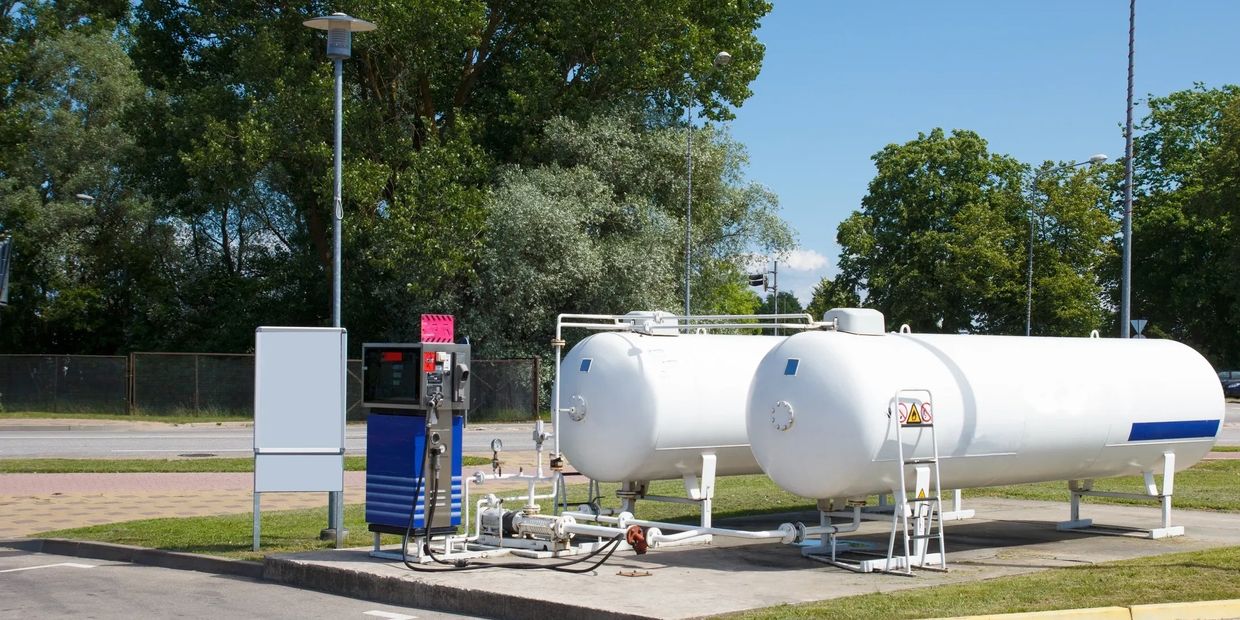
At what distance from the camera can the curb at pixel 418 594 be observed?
32.1 feet

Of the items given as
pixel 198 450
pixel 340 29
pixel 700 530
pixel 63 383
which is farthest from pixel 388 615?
pixel 63 383

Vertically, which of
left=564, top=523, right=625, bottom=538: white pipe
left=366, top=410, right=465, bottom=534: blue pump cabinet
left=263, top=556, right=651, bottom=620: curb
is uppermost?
left=366, top=410, right=465, bottom=534: blue pump cabinet

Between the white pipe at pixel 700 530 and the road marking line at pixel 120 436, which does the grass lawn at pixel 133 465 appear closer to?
the road marking line at pixel 120 436

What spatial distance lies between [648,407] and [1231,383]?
6320 centimetres

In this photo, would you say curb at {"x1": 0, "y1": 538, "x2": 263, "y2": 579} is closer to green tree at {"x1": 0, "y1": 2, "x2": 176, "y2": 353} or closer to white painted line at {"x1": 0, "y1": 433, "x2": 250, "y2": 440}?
white painted line at {"x1": 0, "y1": 433, "x2": 250, "y2": 440}

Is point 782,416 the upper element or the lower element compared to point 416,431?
upper

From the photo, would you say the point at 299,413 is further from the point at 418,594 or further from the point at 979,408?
the point at 979,408

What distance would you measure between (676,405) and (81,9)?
4713 centimetres

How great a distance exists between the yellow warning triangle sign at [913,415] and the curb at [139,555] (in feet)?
20.5

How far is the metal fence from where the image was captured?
40041 mm

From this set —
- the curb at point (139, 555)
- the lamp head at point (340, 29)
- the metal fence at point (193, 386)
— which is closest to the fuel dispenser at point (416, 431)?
the curb at point (139, 555)

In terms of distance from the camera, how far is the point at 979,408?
12703 mm

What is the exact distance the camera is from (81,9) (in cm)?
5294

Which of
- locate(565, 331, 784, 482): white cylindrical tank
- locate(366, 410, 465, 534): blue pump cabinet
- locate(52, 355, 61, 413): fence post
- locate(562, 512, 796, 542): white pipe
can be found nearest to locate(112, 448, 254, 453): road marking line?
locate(565, 331, 784, 482): white cylindrical tank
